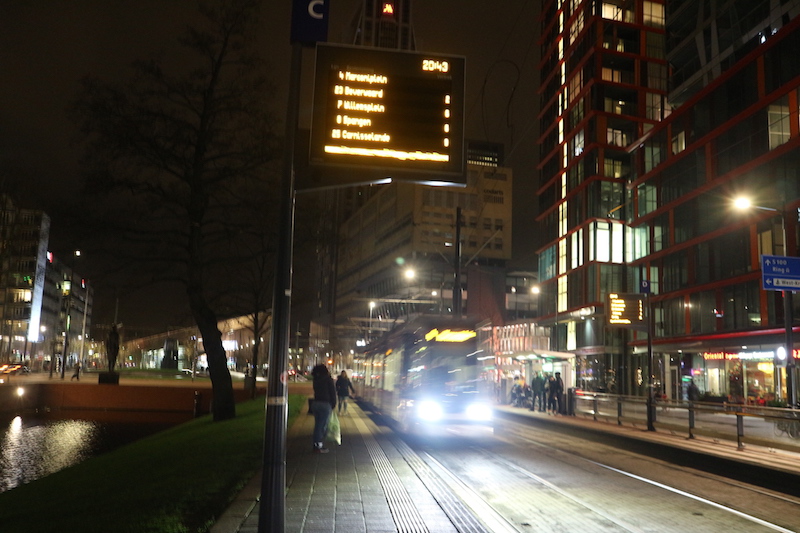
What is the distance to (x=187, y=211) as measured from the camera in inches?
828

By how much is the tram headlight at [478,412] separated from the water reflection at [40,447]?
11459 mm

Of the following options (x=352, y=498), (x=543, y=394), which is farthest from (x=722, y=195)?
(x=352, y=498)

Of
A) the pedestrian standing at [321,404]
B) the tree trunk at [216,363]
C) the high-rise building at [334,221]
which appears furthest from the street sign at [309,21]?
the tree trunk at [216,363]

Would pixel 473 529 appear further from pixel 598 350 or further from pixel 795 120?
pixel 598 350

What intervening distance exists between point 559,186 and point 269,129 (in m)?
55.6

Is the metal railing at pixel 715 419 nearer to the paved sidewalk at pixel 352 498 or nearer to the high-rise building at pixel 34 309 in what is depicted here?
the paved sidewalk at pixel 352 498

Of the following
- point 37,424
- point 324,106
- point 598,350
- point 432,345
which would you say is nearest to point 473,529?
point 324,106

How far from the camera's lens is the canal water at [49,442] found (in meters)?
17.9

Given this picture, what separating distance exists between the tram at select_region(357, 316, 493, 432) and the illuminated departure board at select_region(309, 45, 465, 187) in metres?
14.8

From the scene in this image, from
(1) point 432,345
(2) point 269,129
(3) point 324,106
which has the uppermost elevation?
(2) point 269,129

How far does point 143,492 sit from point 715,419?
570 inches

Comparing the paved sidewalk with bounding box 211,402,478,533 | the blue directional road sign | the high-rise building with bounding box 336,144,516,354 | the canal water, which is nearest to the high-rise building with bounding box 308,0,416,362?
the high-rise building with bounding box 336,144,516,354

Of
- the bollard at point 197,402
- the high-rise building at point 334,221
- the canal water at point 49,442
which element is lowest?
the canal water at point 49,442

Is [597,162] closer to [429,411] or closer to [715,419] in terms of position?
[429,411]
